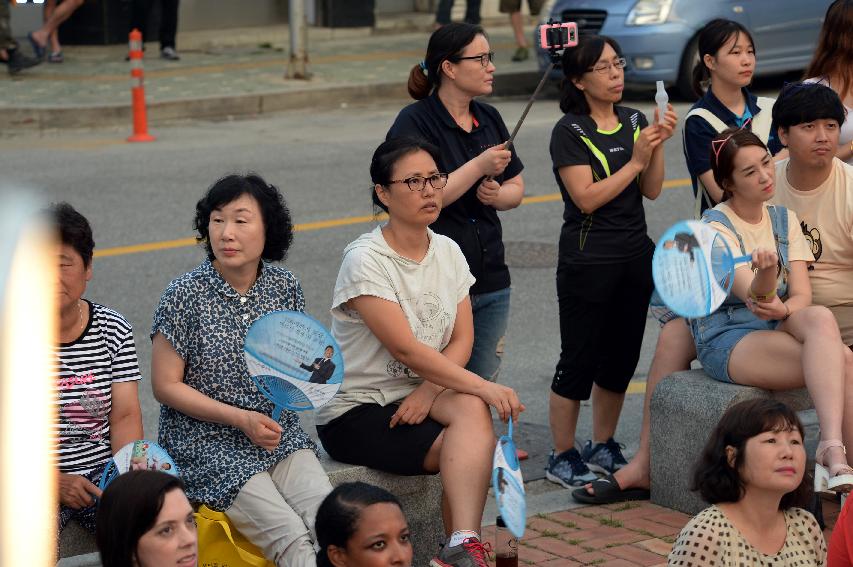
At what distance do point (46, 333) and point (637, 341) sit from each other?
2.71m

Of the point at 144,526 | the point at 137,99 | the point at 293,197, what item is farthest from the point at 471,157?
the point at 137,99

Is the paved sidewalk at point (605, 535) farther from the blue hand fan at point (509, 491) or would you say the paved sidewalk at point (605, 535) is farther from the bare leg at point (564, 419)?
the blue hand fan at point (509, 491)

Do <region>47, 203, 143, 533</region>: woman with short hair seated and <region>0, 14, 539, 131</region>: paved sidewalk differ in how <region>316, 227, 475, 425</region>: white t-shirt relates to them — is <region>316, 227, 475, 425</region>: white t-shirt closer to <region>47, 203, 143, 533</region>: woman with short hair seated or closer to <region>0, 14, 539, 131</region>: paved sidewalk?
<region>47, 203, 143, 533</region>: woman with short hair seated

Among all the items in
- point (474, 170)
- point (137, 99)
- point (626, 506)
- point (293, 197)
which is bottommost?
point (626, 506)

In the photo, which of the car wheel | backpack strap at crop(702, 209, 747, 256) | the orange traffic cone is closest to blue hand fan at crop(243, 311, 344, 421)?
backpack strap at crop(702, 209, 747, 256)

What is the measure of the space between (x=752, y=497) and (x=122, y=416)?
2032 millimetres

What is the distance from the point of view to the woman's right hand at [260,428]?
188 inches

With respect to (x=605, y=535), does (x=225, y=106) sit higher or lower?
higher

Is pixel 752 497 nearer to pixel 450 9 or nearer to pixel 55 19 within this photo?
pixel 55 19

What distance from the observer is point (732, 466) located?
4.35 meters

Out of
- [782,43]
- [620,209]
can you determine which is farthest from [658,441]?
[782,43]

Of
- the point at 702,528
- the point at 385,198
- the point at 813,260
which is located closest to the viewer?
the point at 702,528

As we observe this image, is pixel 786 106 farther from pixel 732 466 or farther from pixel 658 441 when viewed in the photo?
pixel 732 466

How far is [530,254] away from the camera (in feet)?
33.7
